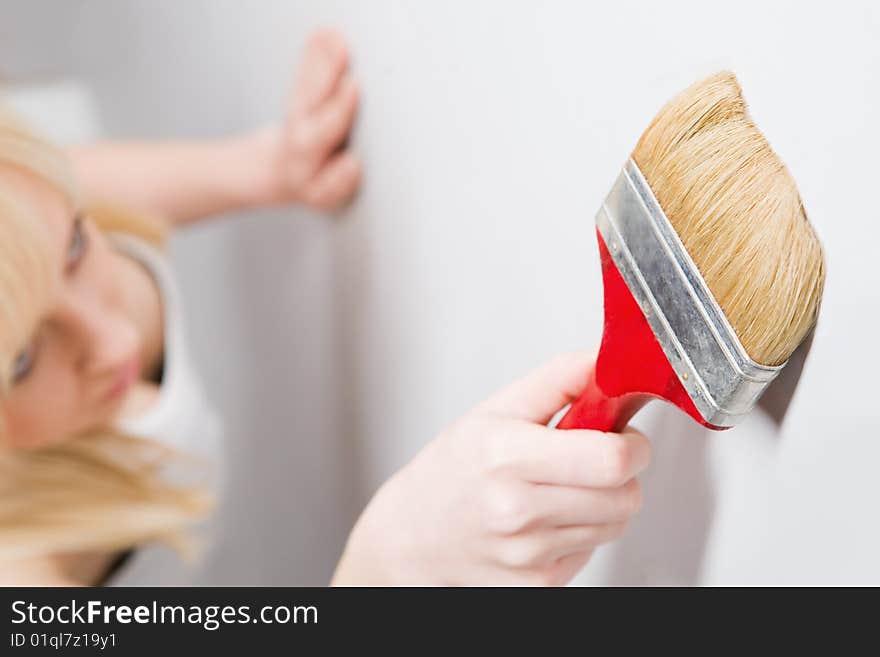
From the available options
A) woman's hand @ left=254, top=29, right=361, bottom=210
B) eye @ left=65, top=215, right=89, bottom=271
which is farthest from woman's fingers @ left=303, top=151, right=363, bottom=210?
eye @ left=65, top=215, right=89, bottom=271

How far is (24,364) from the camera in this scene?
1.72 ft

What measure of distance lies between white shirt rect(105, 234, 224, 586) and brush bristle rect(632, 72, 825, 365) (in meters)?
0.51

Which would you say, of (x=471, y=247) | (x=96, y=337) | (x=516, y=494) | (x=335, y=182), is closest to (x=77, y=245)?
(x=96, y=337)

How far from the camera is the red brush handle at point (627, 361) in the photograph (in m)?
0.27

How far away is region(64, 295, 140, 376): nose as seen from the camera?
552mm

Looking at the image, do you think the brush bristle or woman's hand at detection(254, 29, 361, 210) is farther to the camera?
woman's hand at detection(254, 29, 361, 210)

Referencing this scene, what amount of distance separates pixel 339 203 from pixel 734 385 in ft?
1.28

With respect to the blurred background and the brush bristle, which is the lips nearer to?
the blurred background

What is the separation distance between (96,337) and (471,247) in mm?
270

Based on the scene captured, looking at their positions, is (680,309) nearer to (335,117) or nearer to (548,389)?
(548,389)

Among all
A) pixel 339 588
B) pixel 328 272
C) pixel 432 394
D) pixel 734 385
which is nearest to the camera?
Result: pixel 734 385
